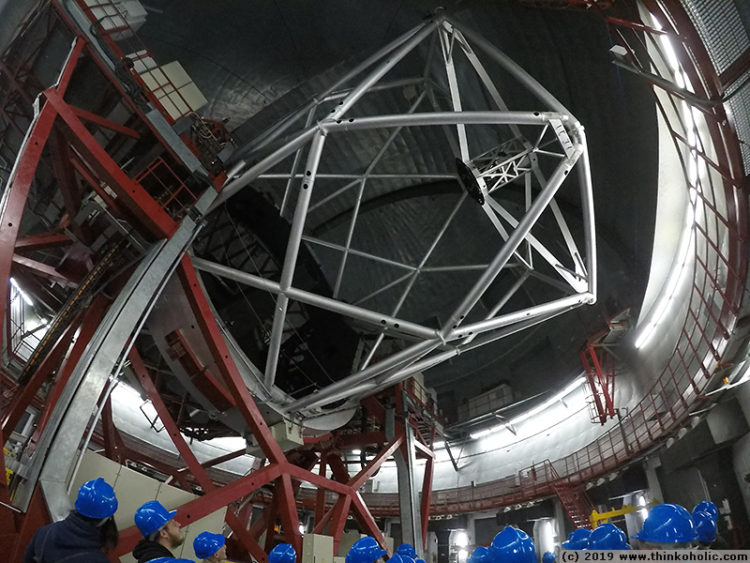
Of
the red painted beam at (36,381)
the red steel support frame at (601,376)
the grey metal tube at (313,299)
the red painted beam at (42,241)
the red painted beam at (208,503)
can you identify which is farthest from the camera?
the red steel support frame at (601,376)

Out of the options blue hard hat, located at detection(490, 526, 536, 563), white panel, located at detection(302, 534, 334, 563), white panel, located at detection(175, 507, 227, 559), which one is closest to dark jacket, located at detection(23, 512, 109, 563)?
→ blue hard hat, located at detection(490, 526, 536, 563)

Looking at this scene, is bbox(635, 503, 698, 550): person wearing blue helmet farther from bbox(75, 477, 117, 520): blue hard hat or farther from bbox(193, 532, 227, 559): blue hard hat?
bbox(75, 477, 117, 520): blue hard hat

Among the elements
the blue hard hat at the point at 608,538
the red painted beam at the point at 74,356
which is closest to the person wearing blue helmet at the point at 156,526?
the blue hard hat at the point at 608,538

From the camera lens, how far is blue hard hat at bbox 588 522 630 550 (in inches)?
117

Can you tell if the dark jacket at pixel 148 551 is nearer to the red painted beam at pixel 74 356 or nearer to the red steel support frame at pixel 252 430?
the red painted beam at pixel 74 356

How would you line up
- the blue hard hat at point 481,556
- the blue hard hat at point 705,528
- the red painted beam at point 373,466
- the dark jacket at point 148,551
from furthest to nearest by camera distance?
1. the red painted beam at point 373,466
2. the blue hard hat at point 705,528
3. the dark jacket at point 148,551
4. the blue hard hat at point 481,556

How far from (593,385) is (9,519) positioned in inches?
658

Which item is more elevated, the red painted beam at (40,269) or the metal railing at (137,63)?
the metal railing at (137,63)

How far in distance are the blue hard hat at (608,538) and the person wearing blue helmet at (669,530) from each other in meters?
0.19

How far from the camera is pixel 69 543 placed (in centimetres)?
293

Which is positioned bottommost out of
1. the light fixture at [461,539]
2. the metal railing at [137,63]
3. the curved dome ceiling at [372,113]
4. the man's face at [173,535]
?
the man's face at [173,535]

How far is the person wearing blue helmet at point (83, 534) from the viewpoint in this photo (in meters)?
2.90

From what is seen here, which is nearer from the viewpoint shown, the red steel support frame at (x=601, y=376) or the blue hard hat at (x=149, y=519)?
the blue hard hat at (x=149, y=519)

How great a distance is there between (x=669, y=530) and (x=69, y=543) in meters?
4.11
